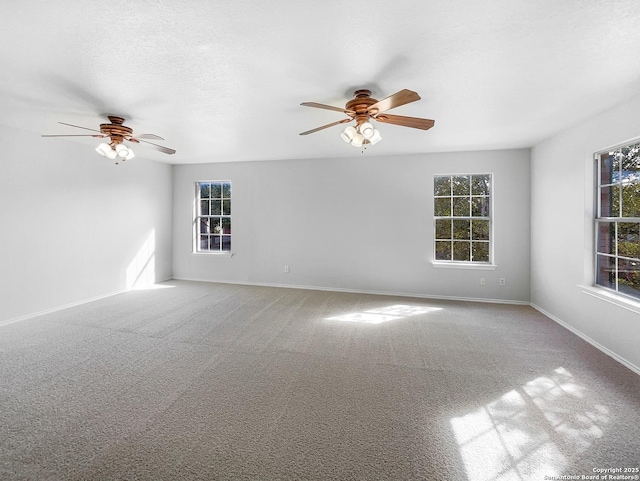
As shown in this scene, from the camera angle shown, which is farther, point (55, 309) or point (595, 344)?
point (55, 309)

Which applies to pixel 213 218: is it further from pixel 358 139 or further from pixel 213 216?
pixel 358 139

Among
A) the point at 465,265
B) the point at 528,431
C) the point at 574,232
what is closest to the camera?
the point at 528,431

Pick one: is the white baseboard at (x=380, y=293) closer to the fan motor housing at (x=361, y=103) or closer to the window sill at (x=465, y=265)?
the window sill at (x=465, y=265)

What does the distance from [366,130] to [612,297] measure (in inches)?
118

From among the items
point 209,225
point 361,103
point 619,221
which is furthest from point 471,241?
point 209,225

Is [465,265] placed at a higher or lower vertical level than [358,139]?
lower

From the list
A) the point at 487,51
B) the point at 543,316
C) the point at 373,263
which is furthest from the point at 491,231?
the point at 487,51

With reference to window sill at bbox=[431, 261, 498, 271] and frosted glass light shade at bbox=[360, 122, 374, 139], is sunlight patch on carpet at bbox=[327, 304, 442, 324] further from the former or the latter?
frosted glass light shade at bbox=[360, 122, 374, 139]

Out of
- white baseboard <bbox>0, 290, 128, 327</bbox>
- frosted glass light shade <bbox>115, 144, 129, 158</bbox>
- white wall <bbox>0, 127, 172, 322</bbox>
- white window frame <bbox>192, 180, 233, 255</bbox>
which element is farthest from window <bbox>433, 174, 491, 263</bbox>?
white baseboard <bbox>0, 290, 128, 327</bbox>

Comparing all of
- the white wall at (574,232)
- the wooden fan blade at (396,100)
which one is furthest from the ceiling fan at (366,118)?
the white wall at (574,232)

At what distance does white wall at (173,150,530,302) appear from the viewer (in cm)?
465

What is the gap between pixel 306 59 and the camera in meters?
2.06

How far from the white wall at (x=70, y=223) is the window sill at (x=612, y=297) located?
6.93 metres

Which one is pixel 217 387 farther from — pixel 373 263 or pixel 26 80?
pixel 373 263
